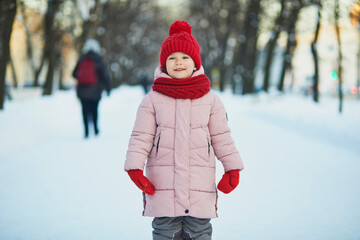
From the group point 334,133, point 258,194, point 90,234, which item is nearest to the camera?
point 90,234

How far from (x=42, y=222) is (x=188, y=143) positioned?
6.40 feet

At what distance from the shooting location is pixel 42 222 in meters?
3.48

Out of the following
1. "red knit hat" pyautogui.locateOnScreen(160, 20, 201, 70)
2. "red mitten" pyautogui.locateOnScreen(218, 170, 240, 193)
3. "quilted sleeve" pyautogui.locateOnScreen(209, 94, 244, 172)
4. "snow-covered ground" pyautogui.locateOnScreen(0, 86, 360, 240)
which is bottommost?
"snow-covered ground" pyautogui.locateOnScreen(0, 86, 360, 240)

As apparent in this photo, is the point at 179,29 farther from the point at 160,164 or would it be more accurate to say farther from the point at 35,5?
the point at 35,5

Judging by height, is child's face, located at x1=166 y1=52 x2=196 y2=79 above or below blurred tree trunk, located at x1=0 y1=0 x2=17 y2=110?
below

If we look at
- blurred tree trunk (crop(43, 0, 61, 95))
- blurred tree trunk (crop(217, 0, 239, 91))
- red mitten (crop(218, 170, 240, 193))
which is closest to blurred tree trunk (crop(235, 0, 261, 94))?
blurred tree trunk (crop(217, 0, 239, 91))

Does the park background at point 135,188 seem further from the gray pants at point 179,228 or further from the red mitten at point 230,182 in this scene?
the red mitten at point 230,182

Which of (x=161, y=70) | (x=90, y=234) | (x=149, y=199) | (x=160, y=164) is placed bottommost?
(x=90, y=234)

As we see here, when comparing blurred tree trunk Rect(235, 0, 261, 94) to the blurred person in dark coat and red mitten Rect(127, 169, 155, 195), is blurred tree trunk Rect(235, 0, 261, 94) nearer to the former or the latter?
the blurred person in dark coat

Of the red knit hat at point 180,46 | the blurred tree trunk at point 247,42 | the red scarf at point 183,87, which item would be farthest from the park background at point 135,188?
the blurred tree trunk at point 247,42

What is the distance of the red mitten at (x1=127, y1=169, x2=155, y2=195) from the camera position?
2.29 m

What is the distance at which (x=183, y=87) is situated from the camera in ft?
7.88

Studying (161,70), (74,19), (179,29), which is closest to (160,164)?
(161,70)

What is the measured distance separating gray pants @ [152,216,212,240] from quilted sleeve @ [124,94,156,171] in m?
0.41
